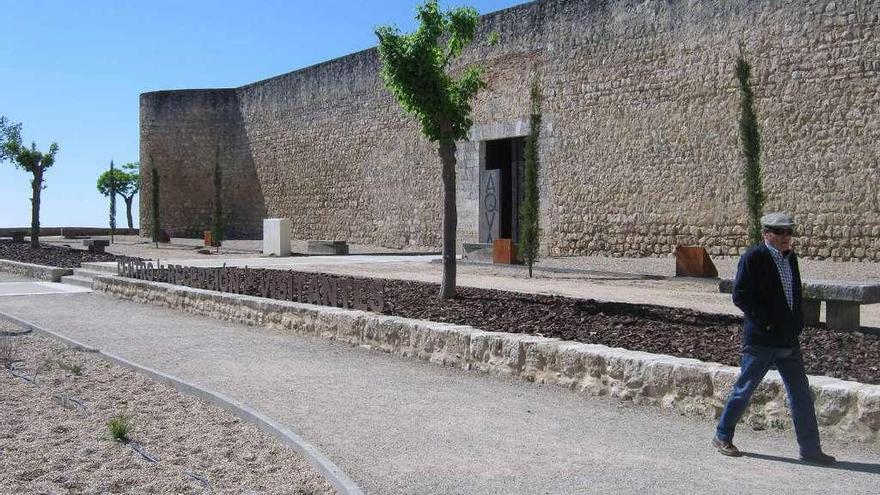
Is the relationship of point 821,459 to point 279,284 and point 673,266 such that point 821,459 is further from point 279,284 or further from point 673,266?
point 673,266

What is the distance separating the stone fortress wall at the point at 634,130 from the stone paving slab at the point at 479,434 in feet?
29.9

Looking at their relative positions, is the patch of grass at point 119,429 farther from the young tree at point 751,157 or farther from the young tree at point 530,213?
the young tree at point 751,157

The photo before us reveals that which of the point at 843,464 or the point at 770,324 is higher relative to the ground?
the point at 770,324

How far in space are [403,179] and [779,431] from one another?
18.6m

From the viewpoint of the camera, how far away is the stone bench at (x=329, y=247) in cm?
2075

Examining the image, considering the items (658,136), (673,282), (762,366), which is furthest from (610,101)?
(762,366)

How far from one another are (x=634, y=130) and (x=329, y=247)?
7406mm

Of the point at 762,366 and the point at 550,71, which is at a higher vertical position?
the point at 550,71

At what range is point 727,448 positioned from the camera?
4.40 metres

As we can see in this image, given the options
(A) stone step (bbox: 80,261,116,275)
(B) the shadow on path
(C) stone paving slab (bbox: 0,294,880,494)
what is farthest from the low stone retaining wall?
(A) stone step (bbox: 80,261,116,275)

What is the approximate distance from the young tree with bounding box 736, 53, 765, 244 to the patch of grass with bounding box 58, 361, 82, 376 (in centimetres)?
918

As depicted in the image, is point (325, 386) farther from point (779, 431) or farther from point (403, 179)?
point (403, 179)

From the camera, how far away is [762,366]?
4.42m

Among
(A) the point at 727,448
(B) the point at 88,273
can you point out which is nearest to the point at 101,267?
(B) the point at 88,273
